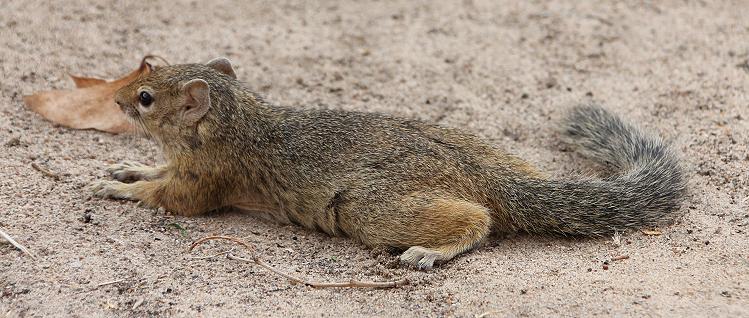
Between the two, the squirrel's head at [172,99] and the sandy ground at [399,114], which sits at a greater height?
the squirrel's head at [172,99]

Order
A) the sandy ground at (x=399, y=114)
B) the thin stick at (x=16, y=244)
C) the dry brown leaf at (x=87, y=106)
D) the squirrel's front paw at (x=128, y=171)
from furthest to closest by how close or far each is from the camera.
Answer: the dry brown leaf at (x=87, y=106) < the squirrel's front paw at (x=128, y=171) < the thin stick at (x=16, y=244) < the sandy ground at (x=399, y=114)

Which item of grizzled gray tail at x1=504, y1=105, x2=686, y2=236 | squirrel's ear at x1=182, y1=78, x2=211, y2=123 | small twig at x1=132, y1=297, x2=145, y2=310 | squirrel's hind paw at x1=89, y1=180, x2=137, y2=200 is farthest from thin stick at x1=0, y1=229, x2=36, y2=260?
grizzled gray tail at x1=504, y1=105, x2=686, y2=236

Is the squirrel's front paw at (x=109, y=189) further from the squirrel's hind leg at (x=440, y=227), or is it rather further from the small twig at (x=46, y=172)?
the squirrel's hind leg at (x=440, y=227)

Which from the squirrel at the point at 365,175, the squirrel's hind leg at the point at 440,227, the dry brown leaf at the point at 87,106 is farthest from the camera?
the dry brown leaf at the point at 87,106

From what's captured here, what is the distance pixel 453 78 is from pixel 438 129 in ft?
7.02

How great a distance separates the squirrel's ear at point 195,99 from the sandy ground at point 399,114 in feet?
2.41

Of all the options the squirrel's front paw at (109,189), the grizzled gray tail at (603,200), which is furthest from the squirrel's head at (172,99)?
the grizzled gray tail at (603,200)

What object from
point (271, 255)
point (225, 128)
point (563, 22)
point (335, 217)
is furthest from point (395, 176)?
point (563, 22)

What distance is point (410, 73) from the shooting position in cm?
796

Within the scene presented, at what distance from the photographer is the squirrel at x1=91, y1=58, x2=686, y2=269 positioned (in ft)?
17.5

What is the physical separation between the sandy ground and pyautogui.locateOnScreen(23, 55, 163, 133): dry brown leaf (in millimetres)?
93

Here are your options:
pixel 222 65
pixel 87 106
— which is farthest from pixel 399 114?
pixel 87 106

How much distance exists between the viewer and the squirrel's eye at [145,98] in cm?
592

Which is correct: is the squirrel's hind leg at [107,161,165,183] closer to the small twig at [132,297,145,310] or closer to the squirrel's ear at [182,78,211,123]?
the squirrel's ear at [182,78,211,123]
